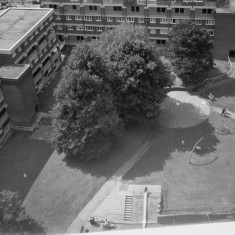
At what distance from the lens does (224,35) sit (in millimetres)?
69688

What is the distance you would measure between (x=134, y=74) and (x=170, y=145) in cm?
1173

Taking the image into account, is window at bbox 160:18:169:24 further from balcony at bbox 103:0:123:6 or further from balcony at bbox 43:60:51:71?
balcony at bbox 43:60:51:71

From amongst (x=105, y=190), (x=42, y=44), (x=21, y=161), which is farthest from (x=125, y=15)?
(x=105, y=190)

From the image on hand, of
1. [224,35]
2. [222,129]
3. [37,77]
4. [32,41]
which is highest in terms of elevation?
[32,41]

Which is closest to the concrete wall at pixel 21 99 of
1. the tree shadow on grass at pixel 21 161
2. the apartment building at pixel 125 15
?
the tree shadow on grass at pixel 21 161

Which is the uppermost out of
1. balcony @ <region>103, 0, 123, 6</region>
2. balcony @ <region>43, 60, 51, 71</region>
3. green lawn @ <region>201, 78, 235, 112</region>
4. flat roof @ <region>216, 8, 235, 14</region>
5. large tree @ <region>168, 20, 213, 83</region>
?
balcony @ <region>103, 0, 123, 6</region>

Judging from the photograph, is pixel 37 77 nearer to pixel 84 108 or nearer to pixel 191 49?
pixel 84 108

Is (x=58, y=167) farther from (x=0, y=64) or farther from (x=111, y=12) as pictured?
(x=111, y=12)

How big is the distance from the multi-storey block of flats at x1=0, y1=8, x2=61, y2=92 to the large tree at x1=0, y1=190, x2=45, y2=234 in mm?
26438

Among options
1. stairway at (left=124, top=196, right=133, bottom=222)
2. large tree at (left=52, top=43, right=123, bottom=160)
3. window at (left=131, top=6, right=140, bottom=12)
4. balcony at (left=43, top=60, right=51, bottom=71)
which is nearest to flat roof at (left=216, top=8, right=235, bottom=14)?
window at (left=131, top=6, right=140, bottom=12)

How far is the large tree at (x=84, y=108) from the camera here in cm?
5059

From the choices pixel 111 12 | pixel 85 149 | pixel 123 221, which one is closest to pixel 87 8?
pixel 111 12

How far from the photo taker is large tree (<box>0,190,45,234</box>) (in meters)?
37.1

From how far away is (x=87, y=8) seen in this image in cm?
7356
